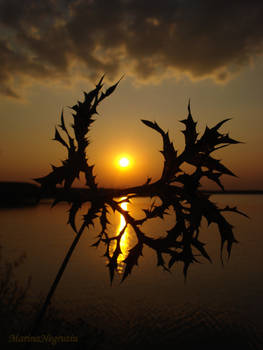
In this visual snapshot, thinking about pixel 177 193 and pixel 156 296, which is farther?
pixel 156 296

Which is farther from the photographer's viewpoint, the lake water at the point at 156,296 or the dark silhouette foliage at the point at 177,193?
the lake water at the point at 156,296

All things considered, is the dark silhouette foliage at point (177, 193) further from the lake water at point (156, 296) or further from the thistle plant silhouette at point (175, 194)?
the lake water at point (156, 296)

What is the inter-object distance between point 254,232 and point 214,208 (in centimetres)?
4758

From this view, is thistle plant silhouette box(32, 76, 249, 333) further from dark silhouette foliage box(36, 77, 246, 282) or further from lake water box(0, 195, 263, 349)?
lake water box(0, 195, 263, 349)

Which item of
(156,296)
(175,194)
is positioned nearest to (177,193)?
(175,194)

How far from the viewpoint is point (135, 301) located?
17266 mm

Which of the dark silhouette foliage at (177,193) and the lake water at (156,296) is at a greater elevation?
the dark silhouette foliage at (177,193)

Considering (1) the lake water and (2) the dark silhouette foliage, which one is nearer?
(2) the dark silhouette foliage

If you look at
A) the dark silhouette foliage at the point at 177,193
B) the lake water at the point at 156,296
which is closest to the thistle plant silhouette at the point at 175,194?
the dark silhouette foliage at the point at 177,193

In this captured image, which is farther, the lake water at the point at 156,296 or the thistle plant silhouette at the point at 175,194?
the lake water at the point at 156,296

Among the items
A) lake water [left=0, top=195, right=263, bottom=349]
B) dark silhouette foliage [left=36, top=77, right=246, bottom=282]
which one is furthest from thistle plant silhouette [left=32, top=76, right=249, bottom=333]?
lake water [left=0, top=195, right=263, bottom=349]

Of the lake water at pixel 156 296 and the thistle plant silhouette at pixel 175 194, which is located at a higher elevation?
the thistle plant silhouette at pixel 175 194

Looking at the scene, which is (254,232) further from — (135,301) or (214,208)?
(214,208)

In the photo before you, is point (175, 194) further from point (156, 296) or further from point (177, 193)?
point (156, 296)
